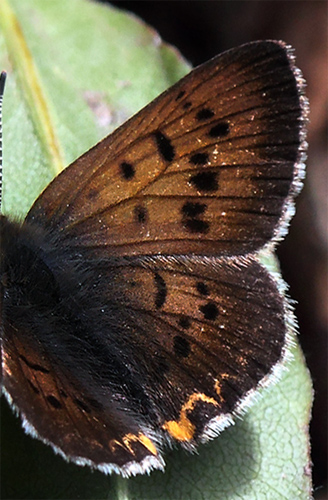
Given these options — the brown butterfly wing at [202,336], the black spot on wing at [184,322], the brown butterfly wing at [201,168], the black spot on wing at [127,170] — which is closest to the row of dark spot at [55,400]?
the brown butterfly wing at [202,336]

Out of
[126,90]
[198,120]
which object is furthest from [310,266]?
[198,120]

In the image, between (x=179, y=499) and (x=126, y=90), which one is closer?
(x=179, y=499)

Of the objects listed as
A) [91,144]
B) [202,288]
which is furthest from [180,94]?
[91,144]

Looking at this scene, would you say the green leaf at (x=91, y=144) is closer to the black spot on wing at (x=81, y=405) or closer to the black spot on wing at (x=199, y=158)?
the black spot on wing at (x=81, y=405)

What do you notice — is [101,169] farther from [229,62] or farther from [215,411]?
[215,411]

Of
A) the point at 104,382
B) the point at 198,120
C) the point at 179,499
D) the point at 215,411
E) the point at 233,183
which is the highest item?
the point at 198,120

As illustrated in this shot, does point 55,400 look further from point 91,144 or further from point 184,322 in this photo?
point 91,144
